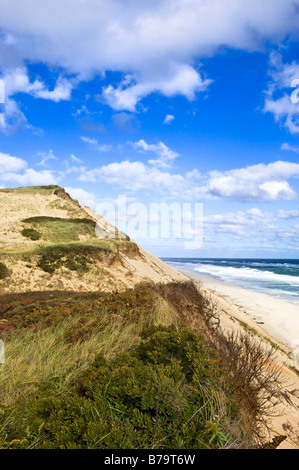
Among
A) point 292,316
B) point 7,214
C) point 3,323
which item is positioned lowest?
point 292,316

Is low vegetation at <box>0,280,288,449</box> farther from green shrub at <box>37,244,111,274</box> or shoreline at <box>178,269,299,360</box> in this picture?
shoreline at <box>178,269,299,360</box>

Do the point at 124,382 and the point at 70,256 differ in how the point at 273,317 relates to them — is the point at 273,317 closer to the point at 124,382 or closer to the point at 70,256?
the point at 70,256

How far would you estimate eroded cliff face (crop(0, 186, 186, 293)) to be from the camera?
16188 mm

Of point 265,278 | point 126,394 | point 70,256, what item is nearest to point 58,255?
point 70,256

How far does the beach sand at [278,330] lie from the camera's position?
18.2ft

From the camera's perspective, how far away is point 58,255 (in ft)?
58.9

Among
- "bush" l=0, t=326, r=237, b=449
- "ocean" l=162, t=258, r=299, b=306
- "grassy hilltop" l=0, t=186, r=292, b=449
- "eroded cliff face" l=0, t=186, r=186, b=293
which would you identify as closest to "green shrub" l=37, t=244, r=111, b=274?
"eroded cliff face" l=0, t=186, r=186, b=293

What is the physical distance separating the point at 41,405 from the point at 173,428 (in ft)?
4.85

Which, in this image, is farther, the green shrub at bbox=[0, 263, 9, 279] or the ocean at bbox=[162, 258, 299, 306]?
the ocean at bbox=[162, 258, 299, 306]

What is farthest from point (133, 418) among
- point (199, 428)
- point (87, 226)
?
point (87, 226)

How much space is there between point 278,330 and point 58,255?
14.2m

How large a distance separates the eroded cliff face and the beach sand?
536 centimetres

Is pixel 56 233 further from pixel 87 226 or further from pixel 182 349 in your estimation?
pixel 182 349

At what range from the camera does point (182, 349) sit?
169 inches
